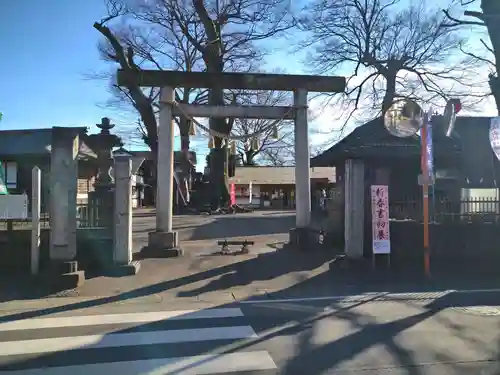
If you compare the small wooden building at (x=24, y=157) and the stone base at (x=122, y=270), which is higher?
the small wooden building at (x=24, y=157)

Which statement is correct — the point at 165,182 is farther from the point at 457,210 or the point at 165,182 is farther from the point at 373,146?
the point at 457,210

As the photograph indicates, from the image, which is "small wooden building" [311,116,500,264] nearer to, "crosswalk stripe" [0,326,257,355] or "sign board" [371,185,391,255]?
"sign board" [371,185,391,255]

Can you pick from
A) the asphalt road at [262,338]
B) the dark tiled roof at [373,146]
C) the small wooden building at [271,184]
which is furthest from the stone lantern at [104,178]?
the small wooden building at [271,184]

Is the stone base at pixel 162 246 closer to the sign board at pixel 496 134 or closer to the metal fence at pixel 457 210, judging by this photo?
the metal fence at pixel 457 210

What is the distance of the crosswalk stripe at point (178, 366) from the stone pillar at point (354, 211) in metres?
5.51

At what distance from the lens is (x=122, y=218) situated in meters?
9.69

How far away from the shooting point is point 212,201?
32.6 metres

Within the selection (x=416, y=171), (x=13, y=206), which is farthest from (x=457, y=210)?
(x=13, y=206)

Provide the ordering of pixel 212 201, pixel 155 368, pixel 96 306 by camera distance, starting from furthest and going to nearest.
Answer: pixel 212 201 < pixel 96 306 < pixel 155 368

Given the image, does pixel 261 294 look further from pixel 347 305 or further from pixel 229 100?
pixel 229 100

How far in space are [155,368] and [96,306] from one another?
3.12 meters

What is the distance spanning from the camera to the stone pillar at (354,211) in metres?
10.0

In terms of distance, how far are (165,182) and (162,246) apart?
175 centimetres

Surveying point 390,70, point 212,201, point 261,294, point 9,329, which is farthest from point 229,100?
point 9,329
